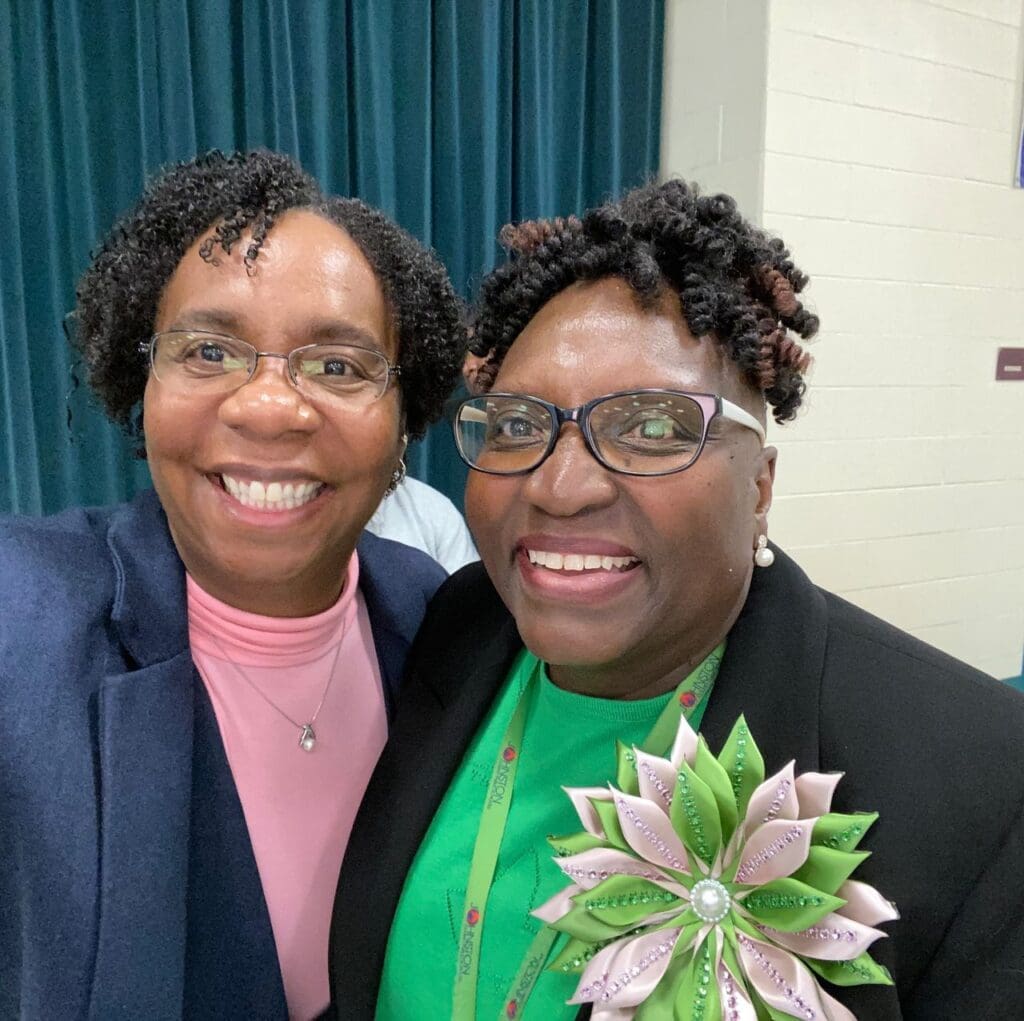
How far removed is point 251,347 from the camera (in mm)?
1049

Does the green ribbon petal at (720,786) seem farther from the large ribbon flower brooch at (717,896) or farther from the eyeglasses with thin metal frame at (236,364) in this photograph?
the eyeglasses with thin metal frame at (236,364)

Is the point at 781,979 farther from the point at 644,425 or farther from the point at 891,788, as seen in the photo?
the point at 644,425

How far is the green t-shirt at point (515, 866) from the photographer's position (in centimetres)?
90

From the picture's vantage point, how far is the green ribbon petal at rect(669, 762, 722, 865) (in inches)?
30.0

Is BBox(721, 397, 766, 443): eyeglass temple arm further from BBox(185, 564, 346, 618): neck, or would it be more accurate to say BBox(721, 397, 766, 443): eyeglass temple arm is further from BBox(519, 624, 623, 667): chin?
BBox(185, 564, 346, 618): neck

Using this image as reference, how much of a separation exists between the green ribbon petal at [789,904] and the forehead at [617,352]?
0.47m

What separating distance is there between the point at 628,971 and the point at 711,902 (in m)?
0.10

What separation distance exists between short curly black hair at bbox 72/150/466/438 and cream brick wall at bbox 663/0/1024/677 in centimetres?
166

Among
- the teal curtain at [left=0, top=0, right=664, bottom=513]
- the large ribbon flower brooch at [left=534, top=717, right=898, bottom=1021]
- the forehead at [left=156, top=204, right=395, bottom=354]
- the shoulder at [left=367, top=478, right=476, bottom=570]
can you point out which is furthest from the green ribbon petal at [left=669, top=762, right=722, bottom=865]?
the teal curtain at [left=0, top=0, right=664, bottom=513]

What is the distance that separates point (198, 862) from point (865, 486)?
2.45 meters

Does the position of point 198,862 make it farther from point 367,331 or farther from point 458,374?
point 458,374

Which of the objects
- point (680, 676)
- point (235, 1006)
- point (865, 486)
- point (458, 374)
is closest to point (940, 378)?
point (865, 486)

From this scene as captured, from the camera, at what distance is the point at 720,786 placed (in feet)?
2.53

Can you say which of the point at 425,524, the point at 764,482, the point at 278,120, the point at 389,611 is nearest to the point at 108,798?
the point at 389,611
